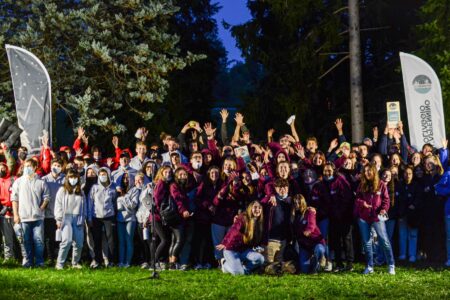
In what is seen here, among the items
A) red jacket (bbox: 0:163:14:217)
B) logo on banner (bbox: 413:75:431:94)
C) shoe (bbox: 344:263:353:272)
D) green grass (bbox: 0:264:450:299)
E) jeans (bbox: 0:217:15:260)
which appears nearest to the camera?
green grass (bbox: 0:264:450:299)

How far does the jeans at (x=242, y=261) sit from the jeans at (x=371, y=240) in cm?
187

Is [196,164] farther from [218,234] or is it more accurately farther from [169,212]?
[218,234]

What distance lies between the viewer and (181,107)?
3234 centimetres

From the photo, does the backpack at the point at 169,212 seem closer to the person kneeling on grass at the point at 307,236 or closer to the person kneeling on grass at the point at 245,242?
the person kneeling on grass at the point at 245,242

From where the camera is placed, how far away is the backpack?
557 inches

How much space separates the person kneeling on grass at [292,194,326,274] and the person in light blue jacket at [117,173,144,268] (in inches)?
121

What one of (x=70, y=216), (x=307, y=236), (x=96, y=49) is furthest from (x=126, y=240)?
(x=96, y=49)

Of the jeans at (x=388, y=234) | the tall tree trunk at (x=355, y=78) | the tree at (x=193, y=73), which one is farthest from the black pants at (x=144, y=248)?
the tree at (x=193, y=73)

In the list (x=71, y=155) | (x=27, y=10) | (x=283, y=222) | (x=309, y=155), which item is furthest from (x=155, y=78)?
(x=283, y=222)

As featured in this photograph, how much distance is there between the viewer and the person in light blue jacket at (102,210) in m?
14.8

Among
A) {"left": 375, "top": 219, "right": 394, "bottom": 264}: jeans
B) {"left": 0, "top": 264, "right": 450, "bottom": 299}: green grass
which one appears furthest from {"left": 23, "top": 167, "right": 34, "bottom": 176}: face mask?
{"left": 375, "top": 219, "right": 394, "bottom": 264}: jeans

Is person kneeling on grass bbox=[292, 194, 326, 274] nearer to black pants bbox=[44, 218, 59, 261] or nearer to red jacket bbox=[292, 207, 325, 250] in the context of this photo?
red jacket bbox=[292, 207, 325, 250]

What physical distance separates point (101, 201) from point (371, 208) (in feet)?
16.4

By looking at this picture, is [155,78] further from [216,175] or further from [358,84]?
[216,175]
